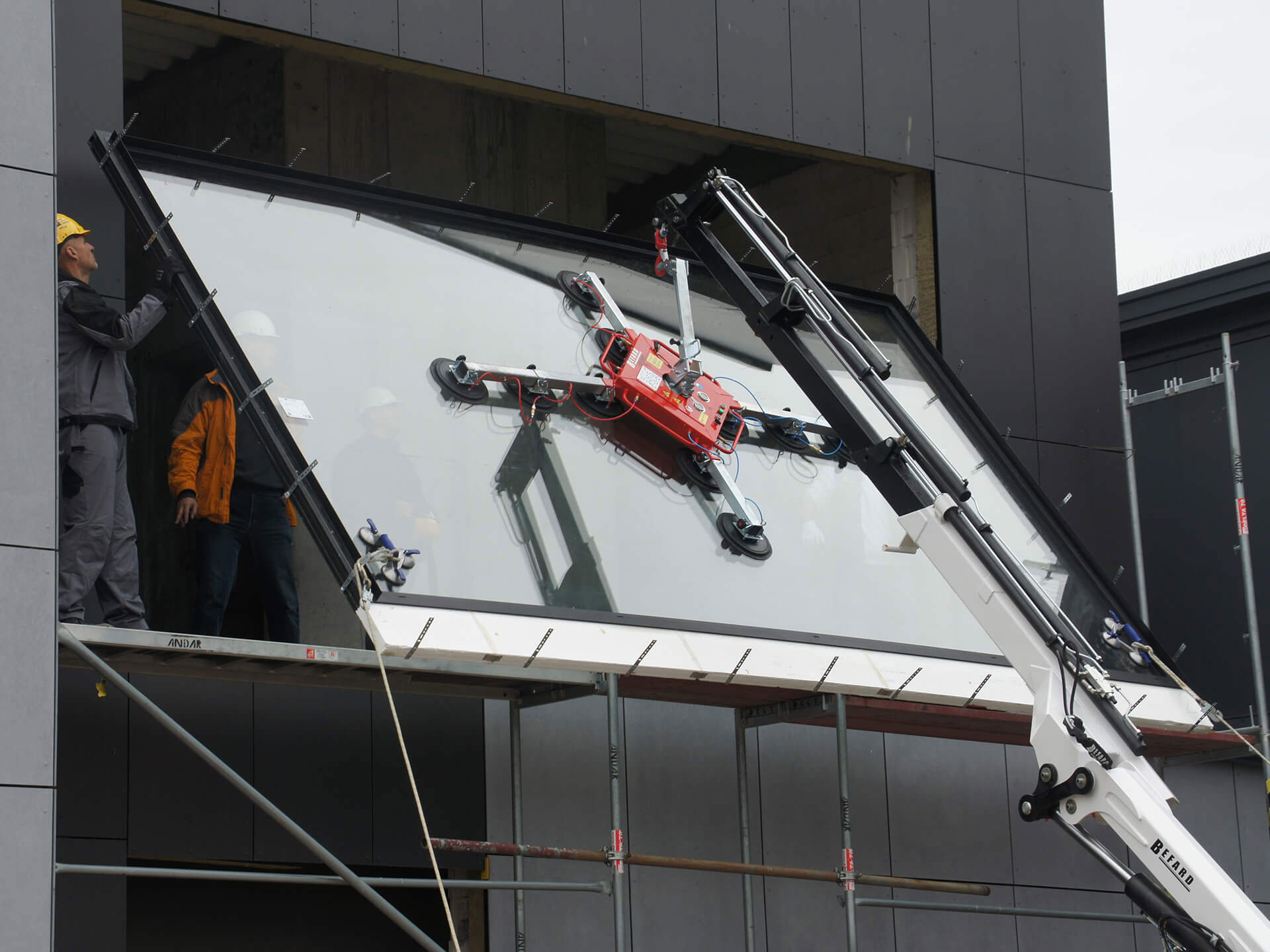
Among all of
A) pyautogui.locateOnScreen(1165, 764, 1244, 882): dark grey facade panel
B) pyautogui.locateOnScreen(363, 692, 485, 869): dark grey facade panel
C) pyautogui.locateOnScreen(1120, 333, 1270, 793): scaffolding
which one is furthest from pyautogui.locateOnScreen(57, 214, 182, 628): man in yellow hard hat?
pyautogui.locateOnScreen(1165, 764, 1244, 882): dark grey facade panel

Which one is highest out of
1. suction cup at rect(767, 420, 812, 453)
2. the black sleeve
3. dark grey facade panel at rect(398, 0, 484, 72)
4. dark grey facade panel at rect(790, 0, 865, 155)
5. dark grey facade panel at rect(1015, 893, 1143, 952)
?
dark grey facade panel at rect(790, 0, 865, 155)

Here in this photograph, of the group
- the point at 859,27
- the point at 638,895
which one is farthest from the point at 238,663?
the point at 859,27

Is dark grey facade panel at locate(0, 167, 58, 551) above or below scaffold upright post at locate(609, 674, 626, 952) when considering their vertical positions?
above

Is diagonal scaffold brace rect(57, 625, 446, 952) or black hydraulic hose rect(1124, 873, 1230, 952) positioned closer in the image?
black hydraulic hose rect(1124, 873, 1230, 952)

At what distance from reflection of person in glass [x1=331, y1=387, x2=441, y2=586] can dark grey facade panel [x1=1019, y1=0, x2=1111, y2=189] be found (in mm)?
7448

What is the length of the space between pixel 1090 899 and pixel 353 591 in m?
7.27

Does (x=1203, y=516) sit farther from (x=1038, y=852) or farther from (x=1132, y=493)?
(x=1038, y=852)

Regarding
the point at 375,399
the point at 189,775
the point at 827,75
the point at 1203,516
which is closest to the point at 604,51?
the point at 827,75

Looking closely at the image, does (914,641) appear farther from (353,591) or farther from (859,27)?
(859,27)

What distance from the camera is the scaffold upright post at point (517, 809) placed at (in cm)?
989

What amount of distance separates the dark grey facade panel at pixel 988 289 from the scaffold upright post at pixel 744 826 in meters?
4.06

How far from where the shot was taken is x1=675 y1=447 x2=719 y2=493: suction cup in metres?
10.3

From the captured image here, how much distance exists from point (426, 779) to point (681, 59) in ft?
18.6

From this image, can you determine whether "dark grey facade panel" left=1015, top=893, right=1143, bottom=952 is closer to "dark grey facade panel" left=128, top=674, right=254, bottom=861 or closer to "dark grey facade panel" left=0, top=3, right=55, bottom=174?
"dark grey facade panel" left=128, top=674, right=254, bottom=861
